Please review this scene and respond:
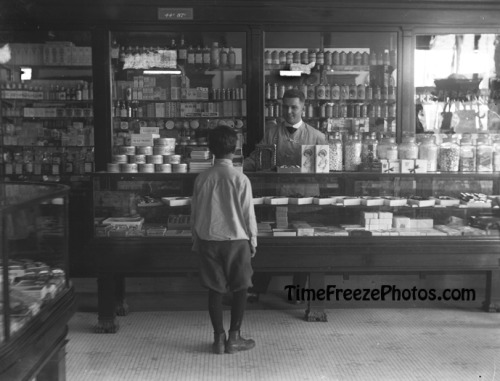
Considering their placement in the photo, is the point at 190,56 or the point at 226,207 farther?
the point at 190,56

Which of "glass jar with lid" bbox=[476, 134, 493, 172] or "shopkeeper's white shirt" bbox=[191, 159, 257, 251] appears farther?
"glass jar with lid" bbox=[476, 134, 493, 172]

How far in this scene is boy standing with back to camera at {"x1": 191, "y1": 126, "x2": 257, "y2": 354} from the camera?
16.1 ft

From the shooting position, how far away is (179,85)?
7781mm

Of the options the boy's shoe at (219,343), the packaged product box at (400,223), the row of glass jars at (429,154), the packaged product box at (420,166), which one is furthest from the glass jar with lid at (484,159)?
the boy's shoe at (219,343)

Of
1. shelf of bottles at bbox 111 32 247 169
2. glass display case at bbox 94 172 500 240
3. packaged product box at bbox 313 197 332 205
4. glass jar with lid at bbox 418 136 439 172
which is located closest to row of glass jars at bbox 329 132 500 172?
glass jar with lid at bbox 418 136 439 172

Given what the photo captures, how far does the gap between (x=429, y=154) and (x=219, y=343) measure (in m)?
A: 2.25

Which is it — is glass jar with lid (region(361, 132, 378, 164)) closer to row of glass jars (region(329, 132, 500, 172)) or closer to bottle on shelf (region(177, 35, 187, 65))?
row of glass jars (region(329, 132, 500, 172))

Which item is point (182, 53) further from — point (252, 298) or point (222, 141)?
point (222, 141)

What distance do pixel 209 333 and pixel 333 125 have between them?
3.38 metres

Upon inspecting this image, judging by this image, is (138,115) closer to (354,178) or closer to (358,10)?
(358,10)

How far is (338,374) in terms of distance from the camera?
Answer: 4559 millimetres

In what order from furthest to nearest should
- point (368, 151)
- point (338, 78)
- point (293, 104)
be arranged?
1. point (338, 78)
2. point (293, 104)
3. point (368, 151)

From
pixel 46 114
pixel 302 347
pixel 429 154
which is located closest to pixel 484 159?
pixel 429 154

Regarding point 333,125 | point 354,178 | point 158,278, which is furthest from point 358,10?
point 158,278
